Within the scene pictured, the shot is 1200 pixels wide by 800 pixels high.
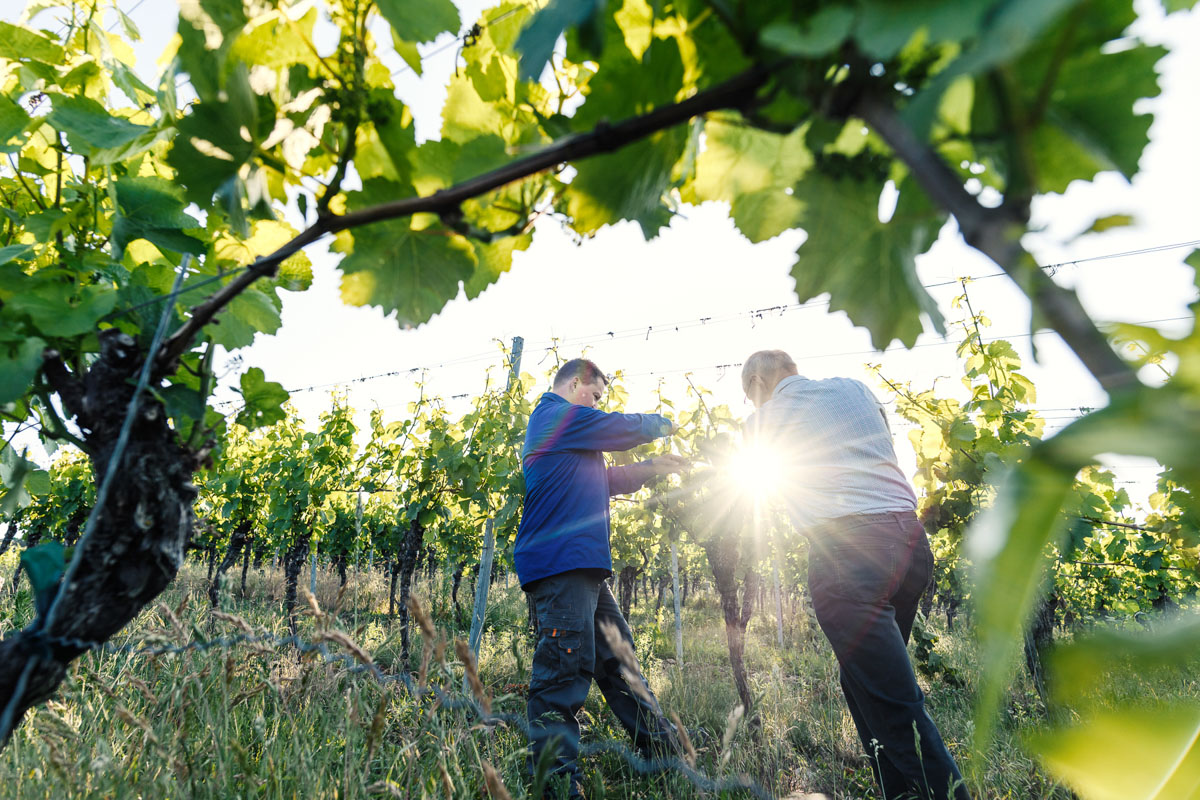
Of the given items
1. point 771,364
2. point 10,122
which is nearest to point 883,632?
point 771,364

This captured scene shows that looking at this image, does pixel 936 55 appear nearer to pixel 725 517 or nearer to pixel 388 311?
pixel 388 311

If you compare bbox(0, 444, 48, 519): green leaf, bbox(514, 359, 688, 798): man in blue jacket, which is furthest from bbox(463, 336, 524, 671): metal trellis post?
bbox(0, 444, 48, 519): green leaf

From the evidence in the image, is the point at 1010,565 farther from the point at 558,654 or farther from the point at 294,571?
the point at 294,571

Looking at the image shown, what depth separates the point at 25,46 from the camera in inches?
51.7

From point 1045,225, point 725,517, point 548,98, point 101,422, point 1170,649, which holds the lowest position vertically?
point 725,517

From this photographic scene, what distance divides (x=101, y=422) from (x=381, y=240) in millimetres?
683

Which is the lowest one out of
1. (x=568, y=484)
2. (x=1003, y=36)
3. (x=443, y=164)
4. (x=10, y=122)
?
(x=568, y=484)

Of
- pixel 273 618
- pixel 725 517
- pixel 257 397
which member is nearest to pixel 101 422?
pixel 257 397

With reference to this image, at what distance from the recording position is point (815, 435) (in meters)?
3.04

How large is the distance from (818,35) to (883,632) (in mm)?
2701

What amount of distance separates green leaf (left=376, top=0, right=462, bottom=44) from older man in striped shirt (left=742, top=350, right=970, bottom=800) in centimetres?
268

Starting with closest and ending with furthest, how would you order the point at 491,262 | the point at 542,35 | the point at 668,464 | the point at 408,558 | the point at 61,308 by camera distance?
1. the point at 542,35
2. the point at 491,262
3. the point at 61,308
4. the point at 668,464
5. the point at 408,558

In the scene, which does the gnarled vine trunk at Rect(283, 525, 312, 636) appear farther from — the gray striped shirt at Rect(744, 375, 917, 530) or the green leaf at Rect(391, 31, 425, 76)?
the green leaf at Rect(391, 31, 425, 76)

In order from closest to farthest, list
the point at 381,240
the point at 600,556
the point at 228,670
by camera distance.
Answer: the point at 381,240 < the point at 228,670 < the point at 600,556
